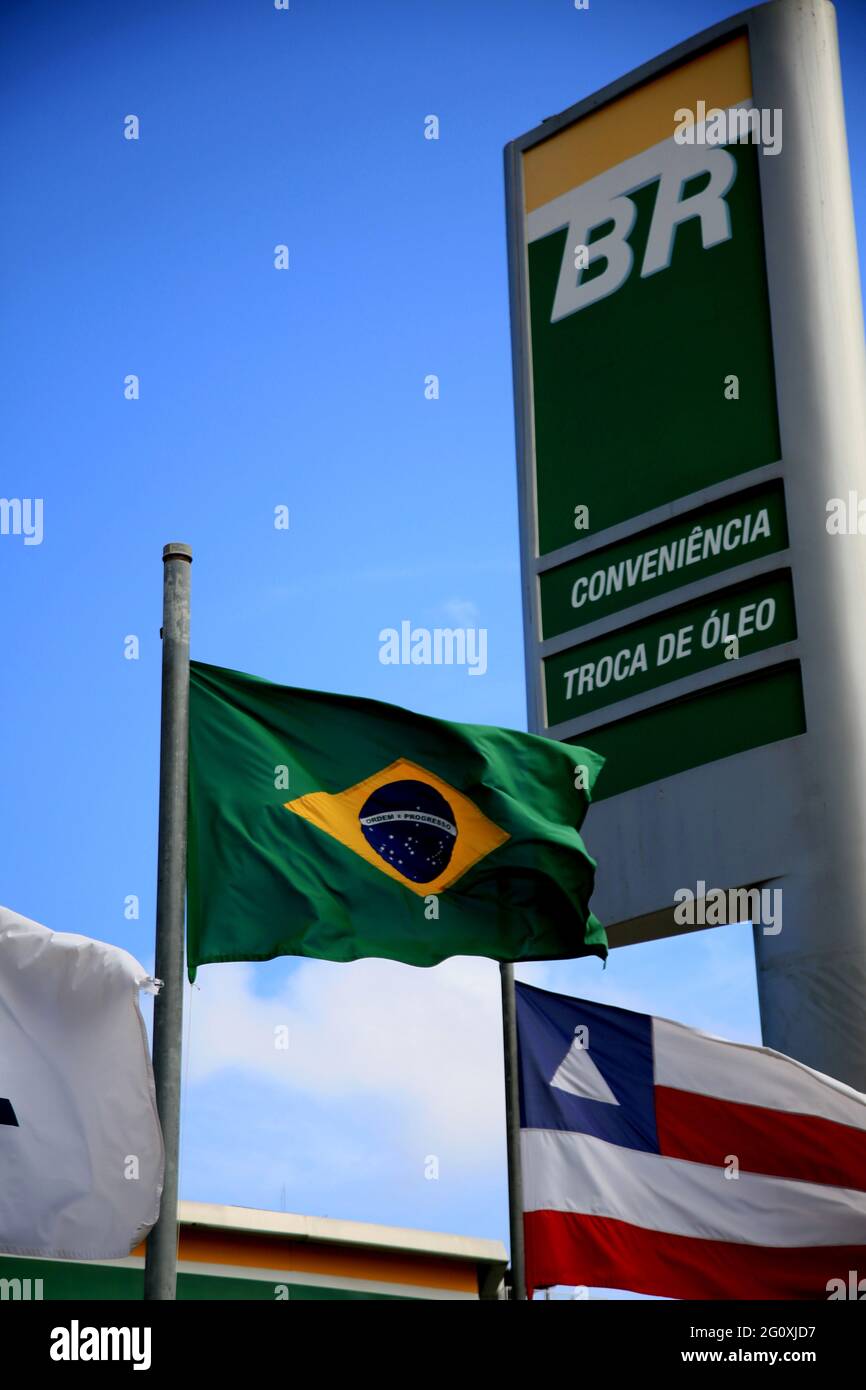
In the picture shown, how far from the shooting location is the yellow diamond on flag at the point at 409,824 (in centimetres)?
903

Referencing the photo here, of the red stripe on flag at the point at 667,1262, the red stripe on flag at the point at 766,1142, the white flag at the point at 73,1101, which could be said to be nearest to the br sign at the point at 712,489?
the red stripe on flag at the point at 766,1142

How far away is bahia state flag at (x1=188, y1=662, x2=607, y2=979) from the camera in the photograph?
8516 mm

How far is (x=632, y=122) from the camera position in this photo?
1708cm

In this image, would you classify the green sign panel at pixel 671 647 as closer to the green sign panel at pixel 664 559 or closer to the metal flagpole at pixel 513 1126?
the green sign panel at pixel 664 559

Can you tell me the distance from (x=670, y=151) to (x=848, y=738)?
567cm

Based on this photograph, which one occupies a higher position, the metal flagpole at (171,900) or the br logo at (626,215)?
the br logo at (626,215)

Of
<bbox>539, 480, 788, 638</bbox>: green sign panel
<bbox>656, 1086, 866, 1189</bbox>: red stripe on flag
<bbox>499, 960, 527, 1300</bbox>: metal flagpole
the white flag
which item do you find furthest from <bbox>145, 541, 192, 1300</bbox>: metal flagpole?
<bbox>539, 480, 788, 638</bbox>: green sign panel

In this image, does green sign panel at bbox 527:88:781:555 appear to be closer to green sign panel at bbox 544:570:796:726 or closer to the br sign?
the br sign

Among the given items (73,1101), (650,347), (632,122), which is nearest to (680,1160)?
(73,1101)

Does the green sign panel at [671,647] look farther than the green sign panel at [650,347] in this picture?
No

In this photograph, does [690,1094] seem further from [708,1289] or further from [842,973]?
[842,973]

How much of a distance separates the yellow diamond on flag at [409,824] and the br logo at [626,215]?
8.23 meters

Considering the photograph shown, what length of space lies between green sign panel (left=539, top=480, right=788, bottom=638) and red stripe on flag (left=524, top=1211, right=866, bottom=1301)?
5.56 m
